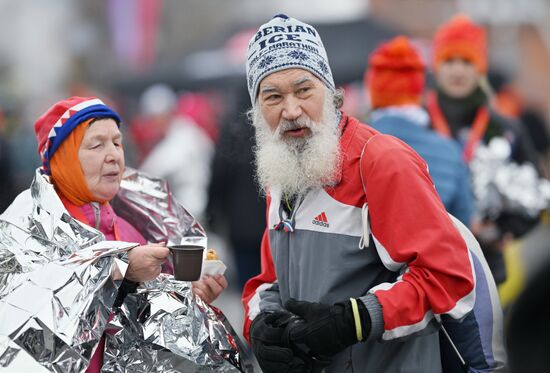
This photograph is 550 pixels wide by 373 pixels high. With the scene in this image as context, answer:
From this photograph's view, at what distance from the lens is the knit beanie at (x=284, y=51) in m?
3.77

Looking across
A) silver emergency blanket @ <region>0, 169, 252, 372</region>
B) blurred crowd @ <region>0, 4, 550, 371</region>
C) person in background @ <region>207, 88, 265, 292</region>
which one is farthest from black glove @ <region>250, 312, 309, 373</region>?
person in background @ <region>207, 88, 265, 292</region>

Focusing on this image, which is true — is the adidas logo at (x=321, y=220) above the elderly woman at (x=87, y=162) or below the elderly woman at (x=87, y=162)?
below

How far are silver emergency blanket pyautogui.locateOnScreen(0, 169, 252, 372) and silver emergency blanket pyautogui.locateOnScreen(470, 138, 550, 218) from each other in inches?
104

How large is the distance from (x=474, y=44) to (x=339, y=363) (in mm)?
3729

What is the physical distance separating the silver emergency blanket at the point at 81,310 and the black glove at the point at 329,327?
21.3 inches

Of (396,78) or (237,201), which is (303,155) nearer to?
(396,78)

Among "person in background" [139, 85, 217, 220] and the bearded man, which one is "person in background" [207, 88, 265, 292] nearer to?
"person in background" [139, 85, 217, 220]

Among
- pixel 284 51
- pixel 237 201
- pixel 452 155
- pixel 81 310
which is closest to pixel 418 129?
pixel 452 155

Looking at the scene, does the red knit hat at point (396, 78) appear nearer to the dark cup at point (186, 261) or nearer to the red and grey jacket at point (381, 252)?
the red and grey jacket at point (381, 252)

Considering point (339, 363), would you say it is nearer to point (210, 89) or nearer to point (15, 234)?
point (15, 234)

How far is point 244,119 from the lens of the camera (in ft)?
24.0

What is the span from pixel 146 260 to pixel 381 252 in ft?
2.82

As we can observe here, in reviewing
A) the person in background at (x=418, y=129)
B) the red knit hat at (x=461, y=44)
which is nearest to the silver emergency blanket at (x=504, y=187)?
the person in background at (x=418, y=129)

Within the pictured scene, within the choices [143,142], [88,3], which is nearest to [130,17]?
[88,3]
